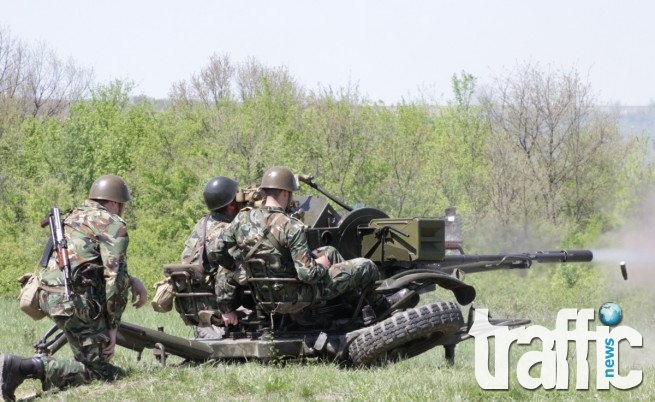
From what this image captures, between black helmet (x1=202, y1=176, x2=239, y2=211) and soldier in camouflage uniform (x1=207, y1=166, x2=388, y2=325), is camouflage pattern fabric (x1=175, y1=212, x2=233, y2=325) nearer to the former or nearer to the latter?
black helmet (x1=202, y1=176, x2=239, y2=211)

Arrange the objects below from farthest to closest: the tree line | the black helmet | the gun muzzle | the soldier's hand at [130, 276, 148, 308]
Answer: the tree line
the gun muzzle
the black helmet
the soldier's hand at [130, 276, 148, 308]

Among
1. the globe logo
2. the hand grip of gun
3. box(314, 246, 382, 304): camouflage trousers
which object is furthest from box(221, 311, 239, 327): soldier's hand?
the globe logo

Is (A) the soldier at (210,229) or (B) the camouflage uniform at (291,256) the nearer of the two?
(B) the camouflage uniform at (291,256)

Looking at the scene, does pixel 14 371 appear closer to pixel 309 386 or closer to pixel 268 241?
pixel 309 386

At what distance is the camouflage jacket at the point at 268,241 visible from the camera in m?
10.1

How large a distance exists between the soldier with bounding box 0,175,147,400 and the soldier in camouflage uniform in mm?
1148

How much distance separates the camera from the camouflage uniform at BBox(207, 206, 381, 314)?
1015cm

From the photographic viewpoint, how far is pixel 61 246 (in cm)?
935

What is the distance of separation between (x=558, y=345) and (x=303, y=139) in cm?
3087

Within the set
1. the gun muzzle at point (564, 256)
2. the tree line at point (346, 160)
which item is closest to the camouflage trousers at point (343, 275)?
the gun muzzle at point (564, 256)

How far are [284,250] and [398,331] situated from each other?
4.24 feet

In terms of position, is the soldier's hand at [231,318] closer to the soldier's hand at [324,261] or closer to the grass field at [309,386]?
the grass field at [309,386]

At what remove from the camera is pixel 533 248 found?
70.8 feet

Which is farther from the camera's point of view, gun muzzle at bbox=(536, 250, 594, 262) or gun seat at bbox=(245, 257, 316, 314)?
gun muzzle at bbox=(536, 250, 594, 262)
